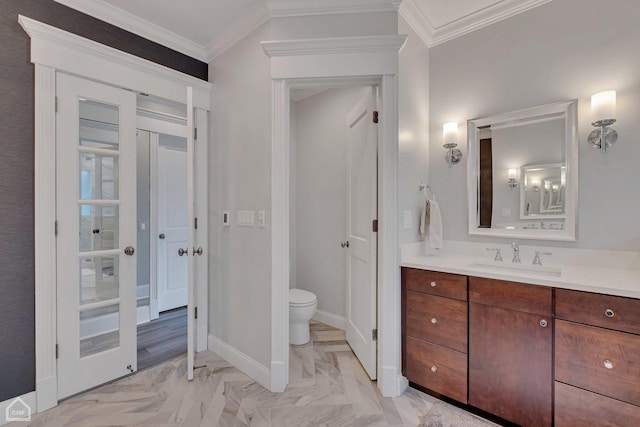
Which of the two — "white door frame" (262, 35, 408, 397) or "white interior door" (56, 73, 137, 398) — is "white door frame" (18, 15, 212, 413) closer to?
"white interior door" (56, 73, 137, 398)

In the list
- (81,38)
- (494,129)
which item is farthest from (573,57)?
(81,38)

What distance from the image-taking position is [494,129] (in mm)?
2168

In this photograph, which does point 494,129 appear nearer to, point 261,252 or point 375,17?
point 375,17

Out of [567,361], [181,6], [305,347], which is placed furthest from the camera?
[305,347]

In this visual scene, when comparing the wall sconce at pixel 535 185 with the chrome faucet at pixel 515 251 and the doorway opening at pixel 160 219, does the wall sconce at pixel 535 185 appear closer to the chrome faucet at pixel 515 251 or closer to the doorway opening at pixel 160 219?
the chrome faucet at pixel 515 251

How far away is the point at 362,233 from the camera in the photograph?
2.33 metres

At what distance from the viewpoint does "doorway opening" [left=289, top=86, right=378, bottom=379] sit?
2178 mm

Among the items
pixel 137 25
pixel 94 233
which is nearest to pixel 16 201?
pixel 94 233

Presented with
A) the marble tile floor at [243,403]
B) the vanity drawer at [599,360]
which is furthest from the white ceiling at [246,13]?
the marble tile floor at [243,403]

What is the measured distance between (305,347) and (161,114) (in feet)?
9.60

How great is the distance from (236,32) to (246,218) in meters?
1.44

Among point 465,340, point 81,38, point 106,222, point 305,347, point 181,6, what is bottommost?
point 305,347

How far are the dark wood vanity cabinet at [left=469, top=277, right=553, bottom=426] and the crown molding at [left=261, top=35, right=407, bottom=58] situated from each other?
60.9 inches

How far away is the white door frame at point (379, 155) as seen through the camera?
191cm
